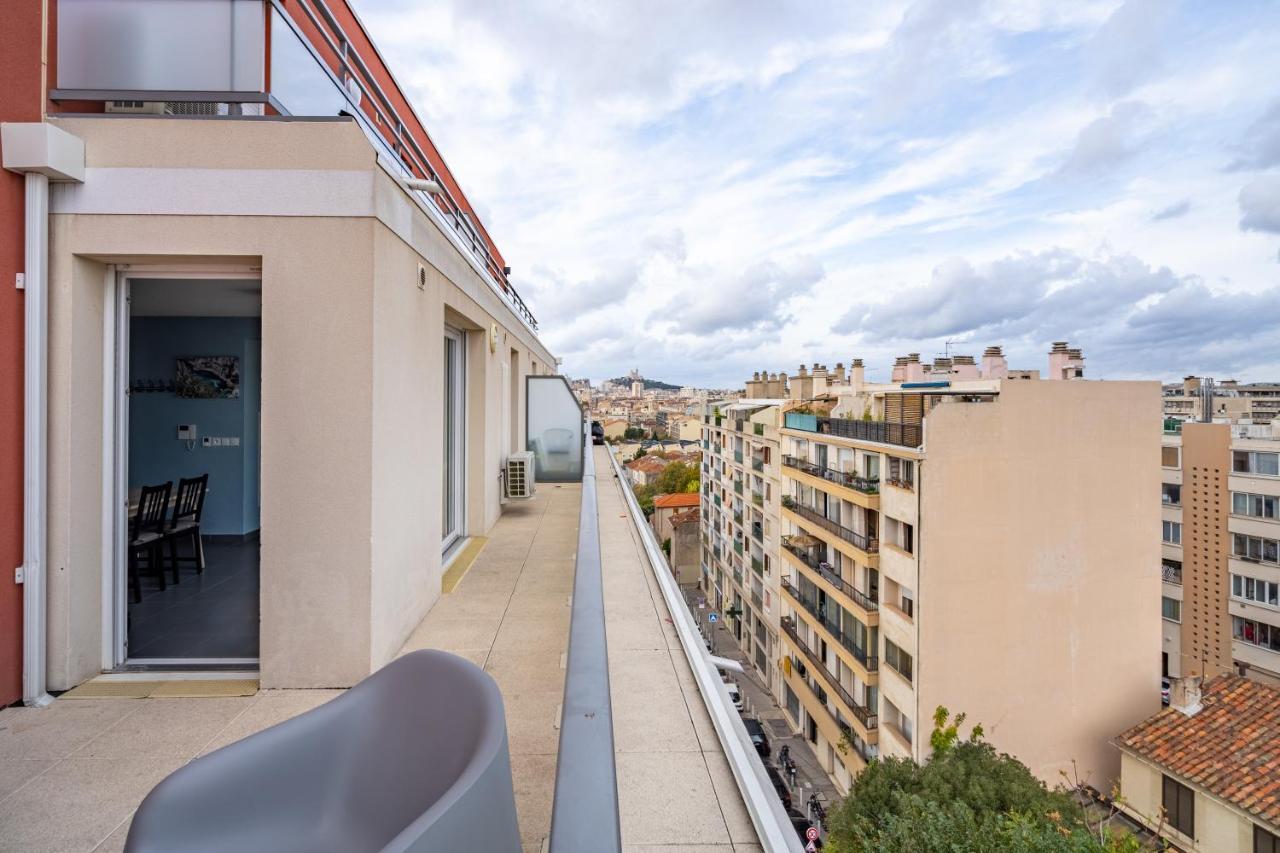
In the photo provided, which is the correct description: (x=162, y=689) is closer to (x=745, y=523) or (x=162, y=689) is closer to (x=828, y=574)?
(x=828, y=574)

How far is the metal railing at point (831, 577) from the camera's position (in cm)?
1554

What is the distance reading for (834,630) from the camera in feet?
57.4

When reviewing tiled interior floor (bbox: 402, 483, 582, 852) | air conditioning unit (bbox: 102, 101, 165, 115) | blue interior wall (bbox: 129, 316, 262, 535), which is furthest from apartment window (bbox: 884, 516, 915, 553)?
air conditioning unit (bbox: 102, 101, 165, 115)

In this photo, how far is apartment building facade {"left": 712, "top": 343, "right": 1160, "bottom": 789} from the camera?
1324 cm

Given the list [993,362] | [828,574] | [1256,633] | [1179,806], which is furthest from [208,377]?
[1256,633]

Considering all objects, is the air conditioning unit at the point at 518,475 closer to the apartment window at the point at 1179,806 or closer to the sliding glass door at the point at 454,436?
the sliding glass door at the point at 454,436

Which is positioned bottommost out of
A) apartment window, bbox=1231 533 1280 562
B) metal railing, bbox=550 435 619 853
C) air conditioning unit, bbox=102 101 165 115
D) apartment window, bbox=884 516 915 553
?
apartment window, bbox=1231 533 1280 562

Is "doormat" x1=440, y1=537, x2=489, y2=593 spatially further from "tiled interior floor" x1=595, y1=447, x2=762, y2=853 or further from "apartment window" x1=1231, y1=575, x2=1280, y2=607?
"apartment window" x1=1231, y1=575, x2=1280, y2=607

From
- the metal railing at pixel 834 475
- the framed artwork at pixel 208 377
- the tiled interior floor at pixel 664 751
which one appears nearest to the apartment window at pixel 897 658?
the metal railing at pixel 834 475

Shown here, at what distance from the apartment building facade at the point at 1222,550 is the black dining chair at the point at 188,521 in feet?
80.0

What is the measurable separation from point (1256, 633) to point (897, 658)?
1476 centimetres

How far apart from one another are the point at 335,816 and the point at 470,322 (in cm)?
459

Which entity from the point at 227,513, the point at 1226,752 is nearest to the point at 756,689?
the point at 1226,752

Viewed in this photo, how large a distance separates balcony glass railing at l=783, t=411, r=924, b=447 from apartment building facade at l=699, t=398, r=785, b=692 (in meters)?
2.92
